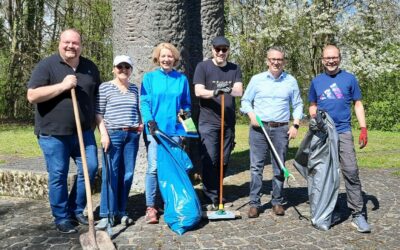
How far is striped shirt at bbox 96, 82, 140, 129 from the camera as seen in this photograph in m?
4.39

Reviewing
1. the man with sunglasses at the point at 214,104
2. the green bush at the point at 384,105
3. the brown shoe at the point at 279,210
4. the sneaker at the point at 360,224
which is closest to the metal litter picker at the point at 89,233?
the man with sunglasses at the point at 214,104

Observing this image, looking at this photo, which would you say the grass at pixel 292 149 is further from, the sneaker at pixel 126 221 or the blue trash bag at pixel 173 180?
the sneaker at pixel 126 221

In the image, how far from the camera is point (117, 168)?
178 inches

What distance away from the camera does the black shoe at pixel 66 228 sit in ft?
14.2

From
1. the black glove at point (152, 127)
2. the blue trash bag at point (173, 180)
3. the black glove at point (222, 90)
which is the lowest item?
the blue trash bag at point (173, 180)

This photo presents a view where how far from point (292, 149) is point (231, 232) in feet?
19.5

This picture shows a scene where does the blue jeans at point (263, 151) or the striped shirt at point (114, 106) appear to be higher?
the striped shirt at point (114, 106)

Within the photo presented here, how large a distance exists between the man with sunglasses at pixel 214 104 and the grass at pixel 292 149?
9.23 feet

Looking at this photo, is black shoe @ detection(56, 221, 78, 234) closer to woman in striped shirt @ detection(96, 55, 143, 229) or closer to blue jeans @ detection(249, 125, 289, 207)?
woman in striped shirt @ detection(96, 55, 143, 229)

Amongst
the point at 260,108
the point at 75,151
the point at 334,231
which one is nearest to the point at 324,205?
the point at 334,231

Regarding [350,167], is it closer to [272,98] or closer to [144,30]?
[272,98]

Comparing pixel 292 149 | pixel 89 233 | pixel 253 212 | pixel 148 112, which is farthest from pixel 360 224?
pixel 292 149

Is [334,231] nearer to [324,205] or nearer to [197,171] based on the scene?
[324,205]

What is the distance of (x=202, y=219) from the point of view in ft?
15.5
